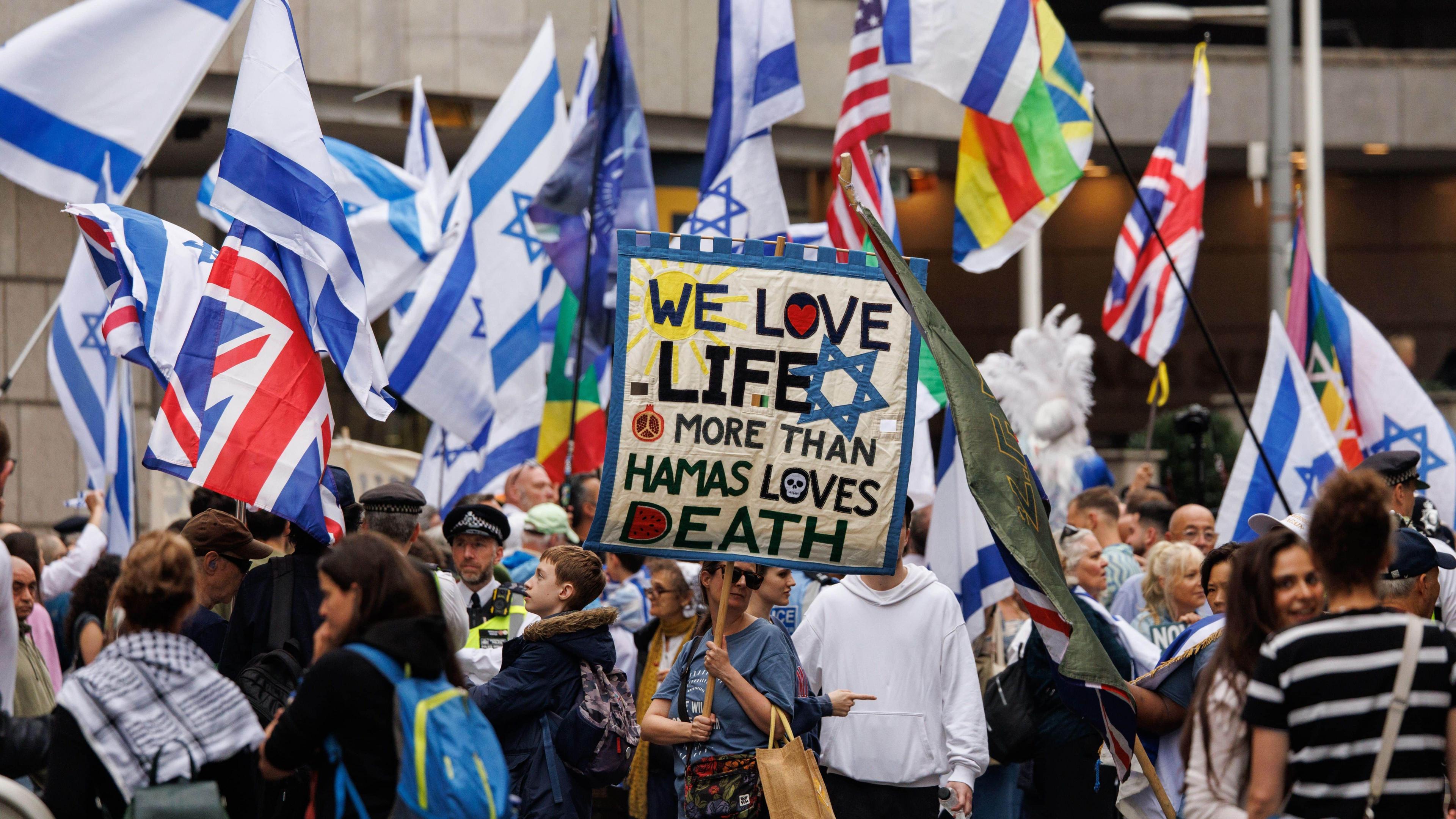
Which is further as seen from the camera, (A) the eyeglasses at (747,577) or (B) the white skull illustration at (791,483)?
(A) the eyeglasses at (747,577)

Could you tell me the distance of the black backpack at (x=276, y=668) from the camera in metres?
5.18

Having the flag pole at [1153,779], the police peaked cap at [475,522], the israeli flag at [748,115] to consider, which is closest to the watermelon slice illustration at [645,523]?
the flag pole at [1153,779]

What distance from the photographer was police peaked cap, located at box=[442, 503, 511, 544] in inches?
292

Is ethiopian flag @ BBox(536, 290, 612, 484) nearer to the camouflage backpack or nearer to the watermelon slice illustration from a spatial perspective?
the camouflage backpack

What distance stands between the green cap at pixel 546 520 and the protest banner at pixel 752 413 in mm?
3403

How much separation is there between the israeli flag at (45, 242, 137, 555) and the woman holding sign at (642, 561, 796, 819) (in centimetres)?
469

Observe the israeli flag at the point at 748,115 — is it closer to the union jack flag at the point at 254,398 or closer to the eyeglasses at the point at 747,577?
the union jack flag at the point at 254,398

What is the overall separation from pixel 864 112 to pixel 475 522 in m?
4.07

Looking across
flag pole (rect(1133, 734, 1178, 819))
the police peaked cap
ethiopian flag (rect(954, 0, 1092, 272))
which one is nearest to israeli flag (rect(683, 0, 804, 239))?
ethiopian flag (rect(954, 0, 1092, 272))

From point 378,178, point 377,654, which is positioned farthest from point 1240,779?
point 378,178

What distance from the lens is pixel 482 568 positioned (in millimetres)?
7445

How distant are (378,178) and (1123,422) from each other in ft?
56.4

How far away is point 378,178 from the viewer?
10844 mm

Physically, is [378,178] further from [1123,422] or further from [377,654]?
[1123,422]
